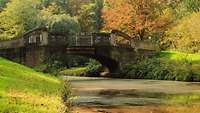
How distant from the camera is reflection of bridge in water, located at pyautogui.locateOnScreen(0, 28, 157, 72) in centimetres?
5638

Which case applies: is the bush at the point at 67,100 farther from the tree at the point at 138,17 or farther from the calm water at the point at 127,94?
the tree at the point at 138,17

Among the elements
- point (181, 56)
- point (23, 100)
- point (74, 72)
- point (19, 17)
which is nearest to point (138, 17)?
point (74, 72)

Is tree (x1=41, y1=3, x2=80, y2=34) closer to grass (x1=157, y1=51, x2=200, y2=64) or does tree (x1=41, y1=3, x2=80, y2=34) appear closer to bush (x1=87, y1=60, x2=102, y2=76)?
bush (x1=87, y1=60, x2=102, y2=76)

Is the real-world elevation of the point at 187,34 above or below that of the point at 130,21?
below

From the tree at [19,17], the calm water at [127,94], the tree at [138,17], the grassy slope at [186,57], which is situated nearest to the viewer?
the calm water at [127,94]

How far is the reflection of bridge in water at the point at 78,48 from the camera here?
56.4 metres

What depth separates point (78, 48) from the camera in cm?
6056

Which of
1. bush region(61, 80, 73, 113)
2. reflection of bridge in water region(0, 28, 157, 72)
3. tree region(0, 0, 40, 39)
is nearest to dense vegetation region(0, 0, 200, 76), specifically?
tree region(0, 0, 40, 39)

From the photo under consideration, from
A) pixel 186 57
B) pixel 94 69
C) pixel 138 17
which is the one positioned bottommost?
→ pixel 94 69

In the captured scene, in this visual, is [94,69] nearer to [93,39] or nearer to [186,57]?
[93,39]

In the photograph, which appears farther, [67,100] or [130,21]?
[130,21]

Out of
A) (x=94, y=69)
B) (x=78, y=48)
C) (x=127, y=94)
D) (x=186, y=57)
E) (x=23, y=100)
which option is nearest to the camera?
(x=23, y=100)

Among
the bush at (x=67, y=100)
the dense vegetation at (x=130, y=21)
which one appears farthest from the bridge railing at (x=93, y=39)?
the bush at (x=67, y=100)

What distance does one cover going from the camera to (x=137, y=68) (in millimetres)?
59750
